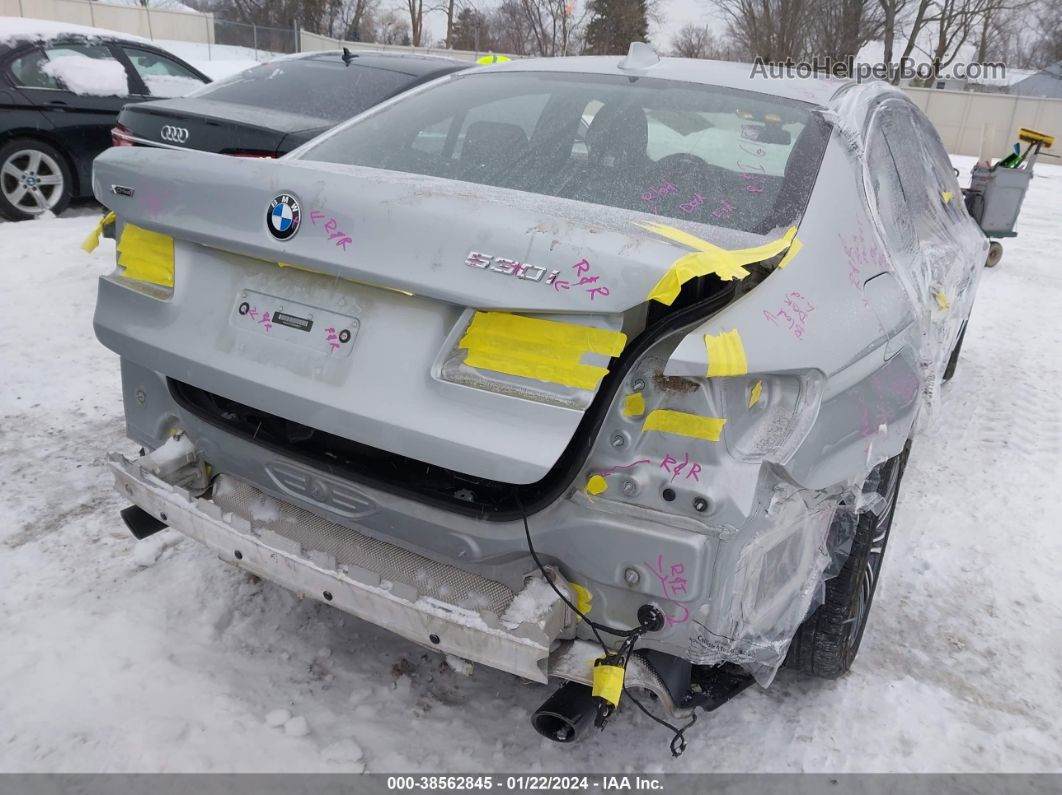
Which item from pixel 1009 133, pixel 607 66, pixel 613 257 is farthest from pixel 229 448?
pixel 1009 133

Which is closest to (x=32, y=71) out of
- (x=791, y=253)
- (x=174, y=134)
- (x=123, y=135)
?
(x=123, y=135)

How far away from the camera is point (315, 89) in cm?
597

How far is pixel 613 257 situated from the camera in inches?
68.0

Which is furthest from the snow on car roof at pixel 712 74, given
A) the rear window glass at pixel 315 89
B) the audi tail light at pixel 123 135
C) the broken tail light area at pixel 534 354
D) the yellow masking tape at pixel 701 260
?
the audi tail light at pixel 123 135

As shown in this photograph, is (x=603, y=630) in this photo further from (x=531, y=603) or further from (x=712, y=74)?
(x=712, y=74)

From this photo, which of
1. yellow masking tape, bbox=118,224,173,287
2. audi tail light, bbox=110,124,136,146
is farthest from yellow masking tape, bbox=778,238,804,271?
audi tail light, bbox=110,124,136,146

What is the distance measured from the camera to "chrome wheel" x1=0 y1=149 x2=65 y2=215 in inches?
289

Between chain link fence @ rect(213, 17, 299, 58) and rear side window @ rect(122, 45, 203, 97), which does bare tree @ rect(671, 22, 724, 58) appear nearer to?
chain link fence @ rect(213, 17, 299, 58)

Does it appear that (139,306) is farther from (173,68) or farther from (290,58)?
(173,68)

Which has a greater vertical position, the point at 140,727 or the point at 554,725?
the point at 554,725

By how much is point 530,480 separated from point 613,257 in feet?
1.60

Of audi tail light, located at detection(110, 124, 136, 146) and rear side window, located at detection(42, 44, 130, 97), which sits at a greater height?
rear side window, located at detection(42, 44, 130, 97)

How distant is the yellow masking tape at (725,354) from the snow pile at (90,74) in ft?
25.8

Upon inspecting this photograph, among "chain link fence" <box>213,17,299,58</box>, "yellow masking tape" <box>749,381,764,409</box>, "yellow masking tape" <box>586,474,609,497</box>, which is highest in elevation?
"chain link fence" <box>213,17,299,58</box>
